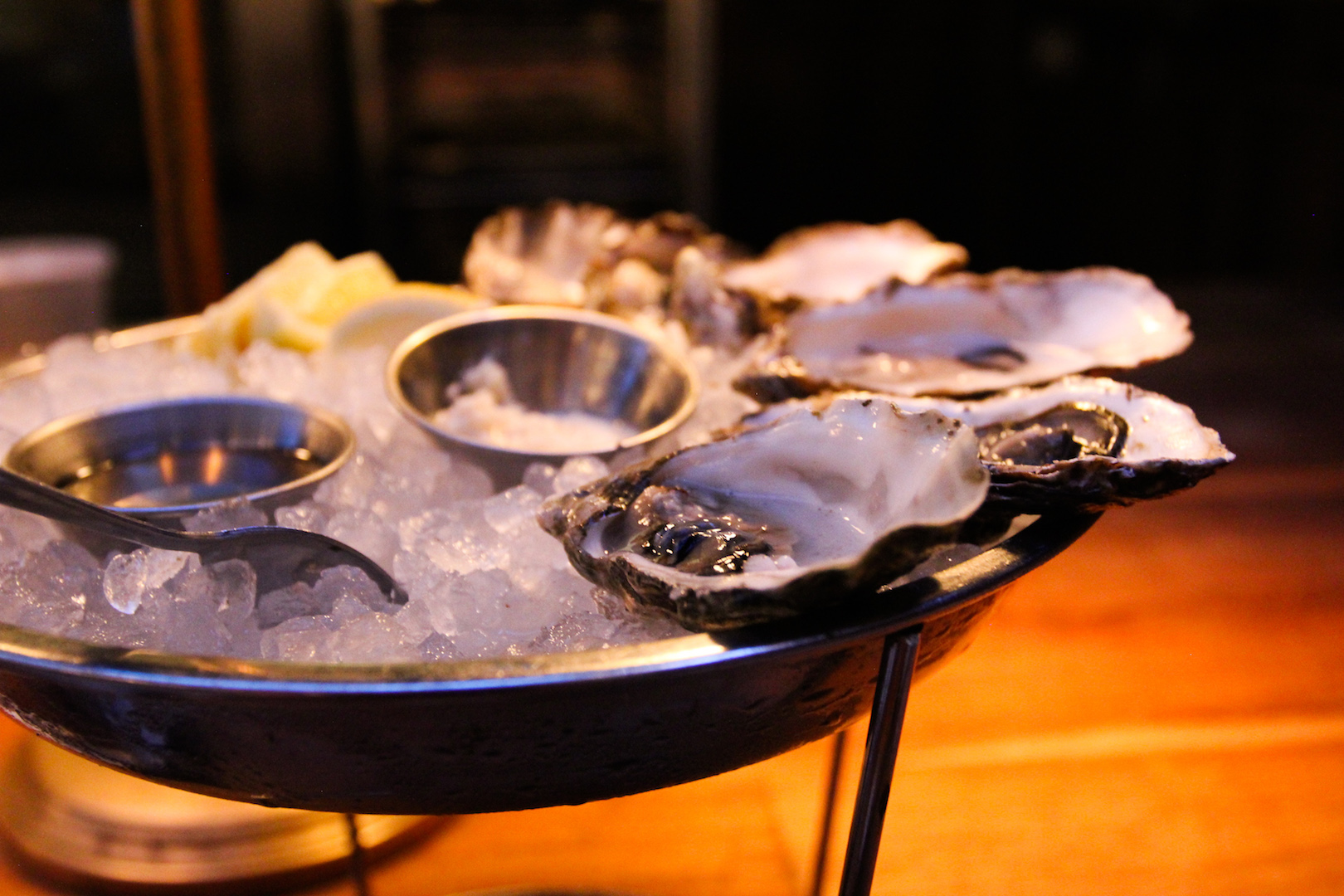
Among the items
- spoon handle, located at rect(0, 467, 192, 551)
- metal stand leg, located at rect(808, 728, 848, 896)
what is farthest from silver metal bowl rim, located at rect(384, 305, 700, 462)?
metal stand leg, located at rect(808, 728, 848, 896)

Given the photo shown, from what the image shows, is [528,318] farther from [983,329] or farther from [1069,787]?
[1069,787]

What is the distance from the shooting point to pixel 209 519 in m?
0.71

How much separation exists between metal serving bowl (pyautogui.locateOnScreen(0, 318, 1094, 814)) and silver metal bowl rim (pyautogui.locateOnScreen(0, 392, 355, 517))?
0.58 ft

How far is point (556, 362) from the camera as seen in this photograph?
106cm

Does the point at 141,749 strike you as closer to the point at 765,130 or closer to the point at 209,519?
the point at 209,519

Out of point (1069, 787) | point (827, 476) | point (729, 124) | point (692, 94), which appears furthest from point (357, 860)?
point (729, 124)

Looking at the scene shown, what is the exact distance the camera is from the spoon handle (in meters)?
0.62

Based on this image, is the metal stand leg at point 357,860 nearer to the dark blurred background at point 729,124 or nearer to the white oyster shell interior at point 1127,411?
the white oyster shell interior at point 1127,411

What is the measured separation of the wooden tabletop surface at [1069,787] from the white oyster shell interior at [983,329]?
412 mm

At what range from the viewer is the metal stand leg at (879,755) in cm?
57

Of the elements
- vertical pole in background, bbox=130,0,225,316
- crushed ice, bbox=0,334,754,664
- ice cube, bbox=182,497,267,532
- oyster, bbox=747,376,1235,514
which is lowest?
crushed ice, bbox=0,334,754,664

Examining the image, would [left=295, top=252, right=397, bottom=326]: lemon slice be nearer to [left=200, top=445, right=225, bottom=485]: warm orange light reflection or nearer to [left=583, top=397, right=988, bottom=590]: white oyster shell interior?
[left=200, top=445, right=225, bottom=485]: warm orange light reflection

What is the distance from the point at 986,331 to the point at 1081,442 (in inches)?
13.3

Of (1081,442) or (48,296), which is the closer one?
(1081,442)
